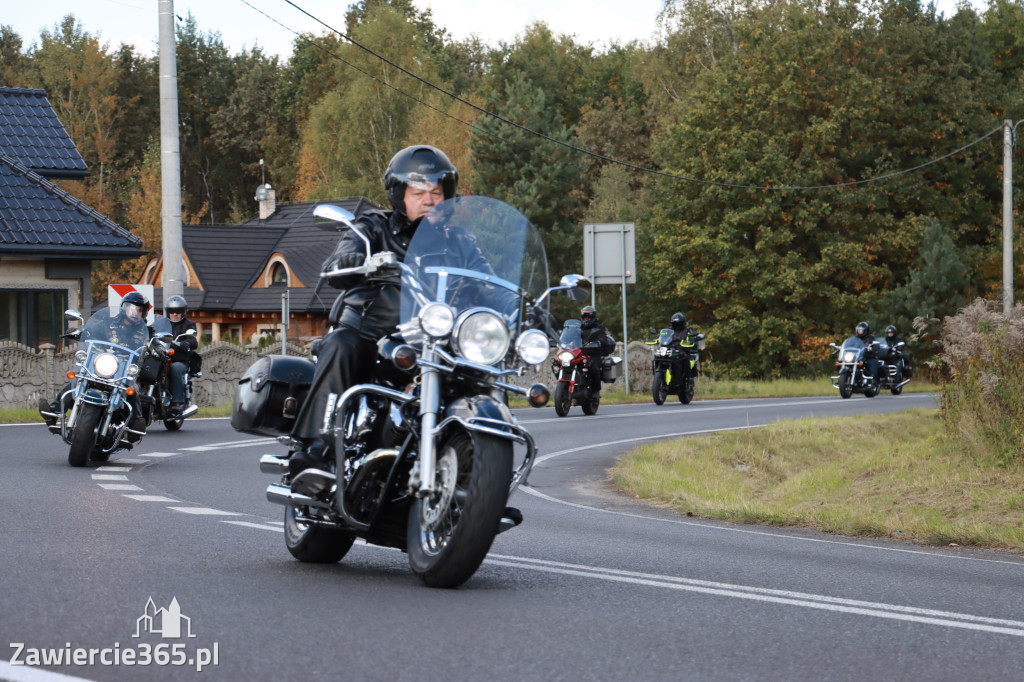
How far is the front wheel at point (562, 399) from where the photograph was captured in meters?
24.1

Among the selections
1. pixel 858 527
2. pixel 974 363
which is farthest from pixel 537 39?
pixel 858 527

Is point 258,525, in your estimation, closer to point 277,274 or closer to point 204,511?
point 204,511

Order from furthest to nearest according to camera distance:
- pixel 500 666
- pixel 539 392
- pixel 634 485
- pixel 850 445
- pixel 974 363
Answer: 1. pixel 850 445
2. pixel 974 363
3. pixel 634 485
4. pixel 539 392
5. pixel 500 666

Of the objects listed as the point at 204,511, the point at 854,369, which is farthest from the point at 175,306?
the point at 854,369

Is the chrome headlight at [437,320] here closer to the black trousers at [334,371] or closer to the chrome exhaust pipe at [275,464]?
the black trousers at [334,371]

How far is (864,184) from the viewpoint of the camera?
5528 centimetres

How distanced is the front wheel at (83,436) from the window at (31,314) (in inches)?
689

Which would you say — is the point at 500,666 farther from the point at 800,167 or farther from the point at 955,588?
the point at 800,167

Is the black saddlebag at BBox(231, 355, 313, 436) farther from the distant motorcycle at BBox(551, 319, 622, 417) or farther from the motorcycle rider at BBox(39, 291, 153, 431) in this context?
the distant motorcycle at BBox(551, 319, 622, 417)

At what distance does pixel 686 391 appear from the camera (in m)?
29.7

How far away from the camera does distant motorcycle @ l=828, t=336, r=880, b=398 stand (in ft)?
106

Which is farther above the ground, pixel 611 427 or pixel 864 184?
pixel 864 184

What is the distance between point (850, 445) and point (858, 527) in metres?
10.8

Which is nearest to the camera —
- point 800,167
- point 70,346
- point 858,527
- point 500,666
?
point 500,666
